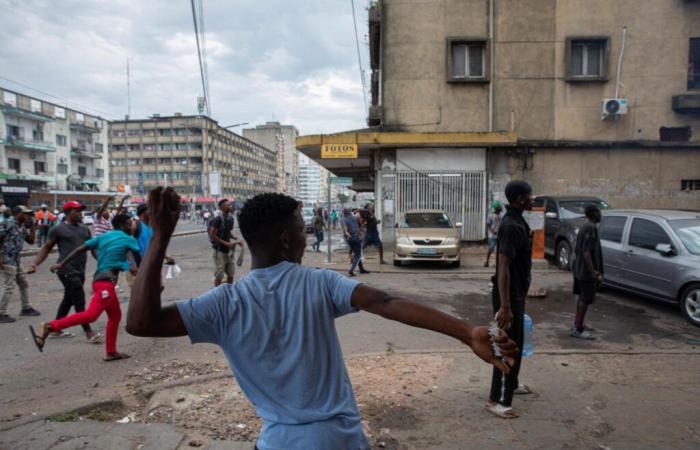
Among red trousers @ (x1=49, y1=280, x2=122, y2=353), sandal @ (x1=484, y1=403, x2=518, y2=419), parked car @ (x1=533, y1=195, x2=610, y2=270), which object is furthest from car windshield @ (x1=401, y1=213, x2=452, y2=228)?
sandal @ (x1=484, y1=403, x2=518, y2=419)

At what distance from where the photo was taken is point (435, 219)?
1394 centimetres

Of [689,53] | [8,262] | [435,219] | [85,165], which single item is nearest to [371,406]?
[8,262]

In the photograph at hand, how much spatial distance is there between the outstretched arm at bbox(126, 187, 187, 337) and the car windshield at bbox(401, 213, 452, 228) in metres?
12.2

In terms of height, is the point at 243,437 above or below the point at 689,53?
below

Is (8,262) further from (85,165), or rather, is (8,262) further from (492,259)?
(85,165)

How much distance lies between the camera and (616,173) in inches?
641

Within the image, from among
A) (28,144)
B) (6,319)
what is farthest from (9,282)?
(28,144)

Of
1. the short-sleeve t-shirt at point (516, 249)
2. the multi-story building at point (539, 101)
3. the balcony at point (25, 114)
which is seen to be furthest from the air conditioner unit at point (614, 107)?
the balcony at point (25, 114)

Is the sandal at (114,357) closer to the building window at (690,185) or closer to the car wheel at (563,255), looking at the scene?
the car wheel at (563,255)

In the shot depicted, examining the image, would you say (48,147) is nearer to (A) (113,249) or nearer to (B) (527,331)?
(A) (113,249)

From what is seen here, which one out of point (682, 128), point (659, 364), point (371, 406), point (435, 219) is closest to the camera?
point (371, 406)

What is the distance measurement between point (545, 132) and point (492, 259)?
496cm

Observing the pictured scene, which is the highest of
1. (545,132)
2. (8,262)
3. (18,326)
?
(545,132)

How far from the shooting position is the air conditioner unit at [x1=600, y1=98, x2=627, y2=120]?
15.9m
